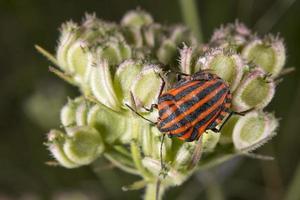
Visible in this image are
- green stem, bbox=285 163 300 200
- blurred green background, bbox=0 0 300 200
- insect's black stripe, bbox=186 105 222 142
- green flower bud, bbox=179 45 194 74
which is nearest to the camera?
insect's black stripe, bbox=186 105 222 142

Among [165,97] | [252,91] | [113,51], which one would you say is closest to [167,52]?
[113,51]

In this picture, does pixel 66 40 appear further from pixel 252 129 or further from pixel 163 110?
pixel 252 129

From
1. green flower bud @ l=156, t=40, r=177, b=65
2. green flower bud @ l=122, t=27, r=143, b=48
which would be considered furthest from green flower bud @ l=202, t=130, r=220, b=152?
green flower bud @ l=122, t=27, r=143, b=48

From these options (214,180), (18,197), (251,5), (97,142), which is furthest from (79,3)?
(97,142)

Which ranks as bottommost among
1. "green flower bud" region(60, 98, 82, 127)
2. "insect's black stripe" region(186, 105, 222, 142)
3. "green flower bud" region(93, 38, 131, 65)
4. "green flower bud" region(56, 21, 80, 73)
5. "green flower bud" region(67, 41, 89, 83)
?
"insect's black stripe" region(186, 105, 222, 142)

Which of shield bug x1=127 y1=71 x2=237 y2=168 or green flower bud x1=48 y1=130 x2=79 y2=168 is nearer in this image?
shield bug x1=127 y1=71 x2=237 y2=168

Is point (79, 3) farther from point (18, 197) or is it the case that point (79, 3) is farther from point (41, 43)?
point (18, 197)

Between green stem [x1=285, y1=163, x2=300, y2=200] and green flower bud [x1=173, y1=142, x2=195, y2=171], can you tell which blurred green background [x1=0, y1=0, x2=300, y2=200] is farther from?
green flower bud [x1=173, y1=142, x2=195, y2=171]

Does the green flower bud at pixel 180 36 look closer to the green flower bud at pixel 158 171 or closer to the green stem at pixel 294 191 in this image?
the green flower bud at pixel 158 171
